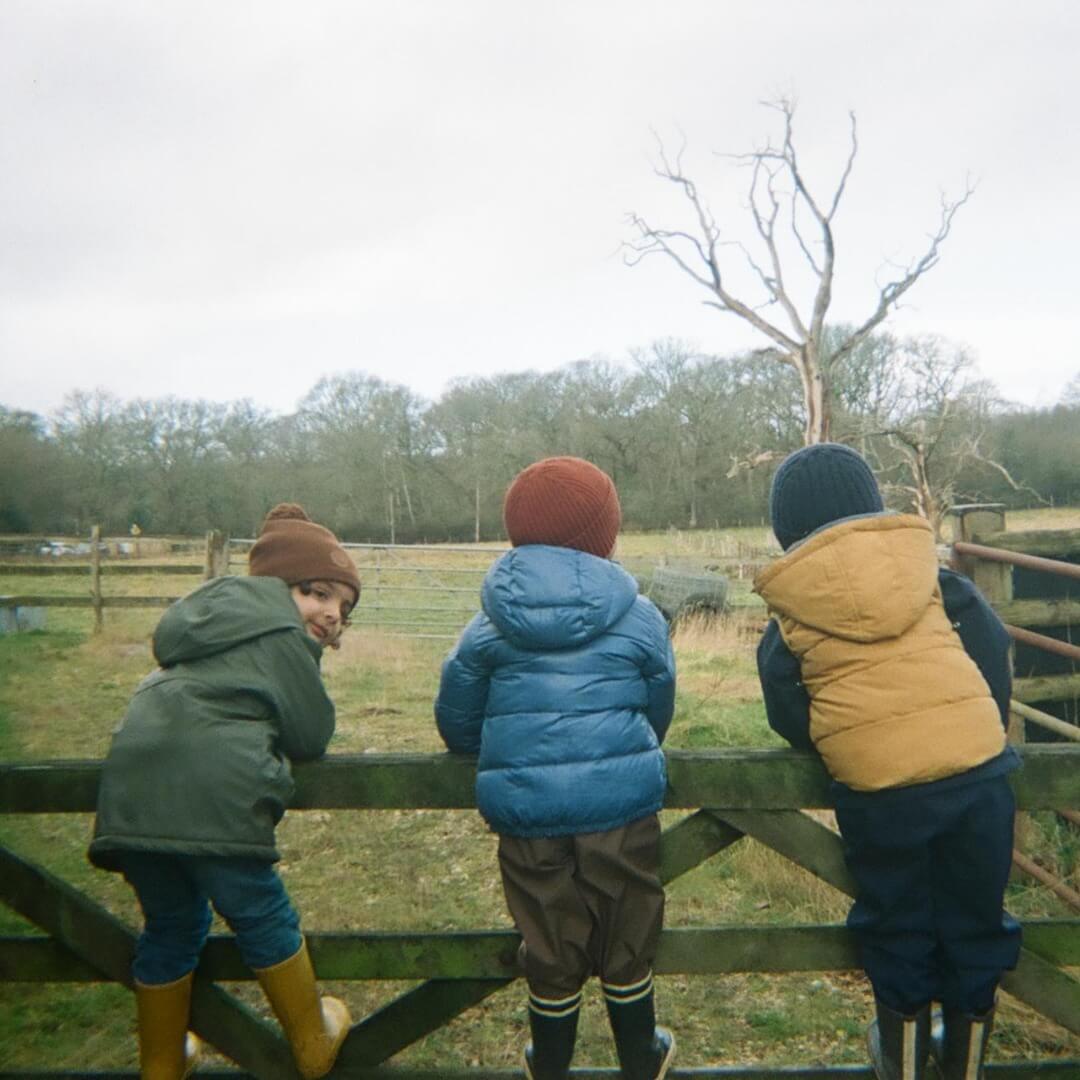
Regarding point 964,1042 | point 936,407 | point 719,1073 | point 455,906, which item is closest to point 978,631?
point 964,1042

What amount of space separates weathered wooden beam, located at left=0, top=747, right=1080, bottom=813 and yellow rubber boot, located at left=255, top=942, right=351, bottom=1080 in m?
0.34

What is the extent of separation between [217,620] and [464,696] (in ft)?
1.81

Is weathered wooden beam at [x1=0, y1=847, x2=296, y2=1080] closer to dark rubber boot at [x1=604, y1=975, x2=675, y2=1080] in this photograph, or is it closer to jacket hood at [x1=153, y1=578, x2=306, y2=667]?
jacket hood at [x1=153, y1=578, x2=306, y2=667]

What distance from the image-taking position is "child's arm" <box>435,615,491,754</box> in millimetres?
1930

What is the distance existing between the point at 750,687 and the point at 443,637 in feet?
18.1

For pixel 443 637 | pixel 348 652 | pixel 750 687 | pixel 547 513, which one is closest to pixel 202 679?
pixel 547 513

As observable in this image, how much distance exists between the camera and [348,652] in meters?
11.8

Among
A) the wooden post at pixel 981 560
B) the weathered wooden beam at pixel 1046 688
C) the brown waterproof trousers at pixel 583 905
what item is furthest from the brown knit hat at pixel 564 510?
the weathered wooden beam at pixel 1046 688

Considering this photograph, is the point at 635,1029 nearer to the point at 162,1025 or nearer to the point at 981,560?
the point at 162,1025

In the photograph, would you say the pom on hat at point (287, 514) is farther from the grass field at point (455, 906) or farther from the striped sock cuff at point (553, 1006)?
the grass field at point (455, 906)

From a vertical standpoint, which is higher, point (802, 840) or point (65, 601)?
point (802, 840)

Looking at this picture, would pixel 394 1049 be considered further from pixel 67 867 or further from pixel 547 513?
pixel 67 867

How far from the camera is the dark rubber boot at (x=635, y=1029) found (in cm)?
187

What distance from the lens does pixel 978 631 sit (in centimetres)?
195
